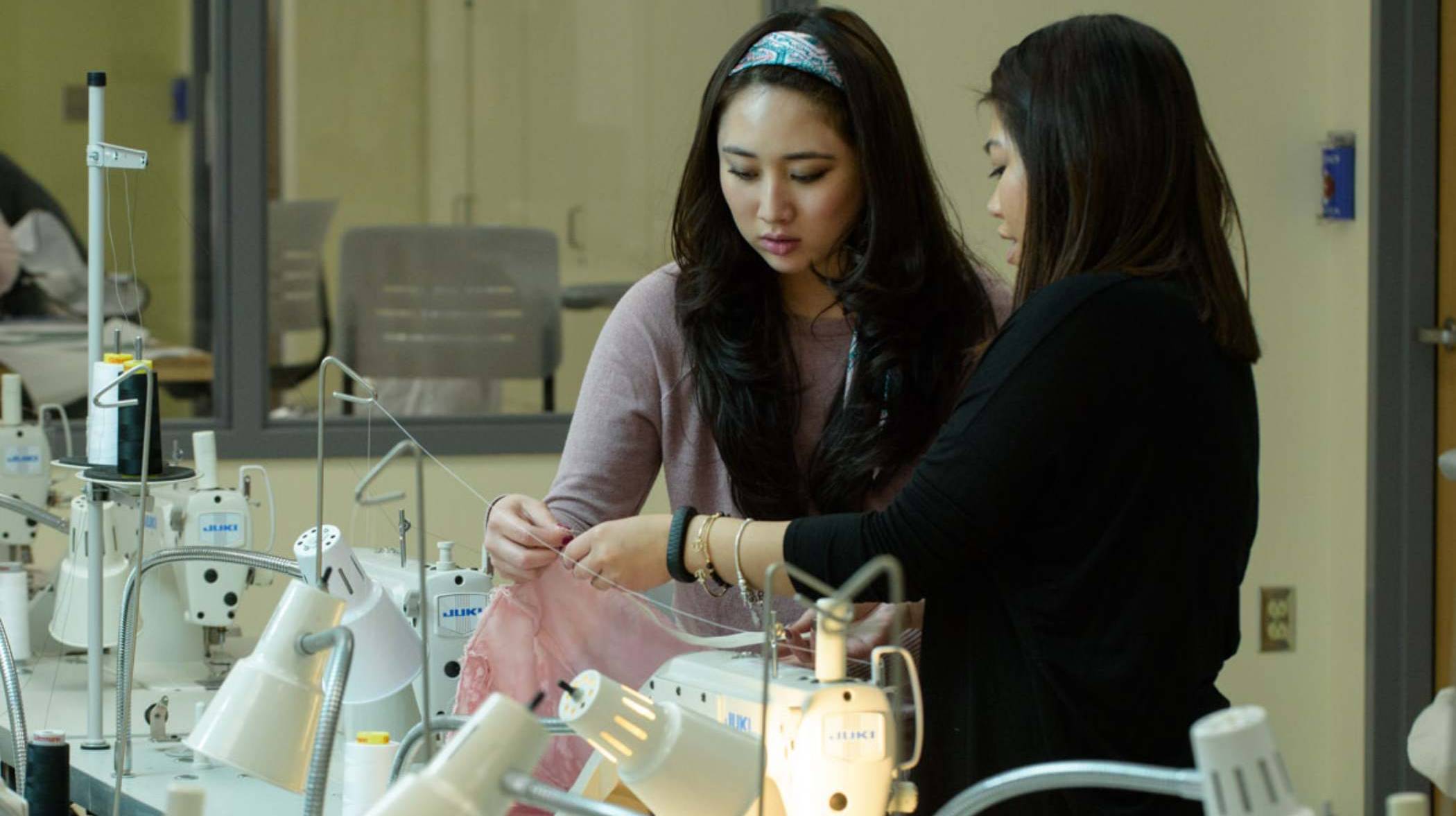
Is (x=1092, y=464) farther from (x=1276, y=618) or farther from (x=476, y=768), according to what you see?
(x=1276, y=618)

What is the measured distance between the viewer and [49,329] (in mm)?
3584

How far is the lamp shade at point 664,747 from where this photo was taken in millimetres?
944

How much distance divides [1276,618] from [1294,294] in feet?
2.32

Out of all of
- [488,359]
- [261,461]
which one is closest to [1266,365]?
[488,359]

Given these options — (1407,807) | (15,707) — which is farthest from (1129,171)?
(15,707)

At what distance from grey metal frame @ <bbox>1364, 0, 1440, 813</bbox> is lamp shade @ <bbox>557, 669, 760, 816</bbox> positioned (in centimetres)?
296

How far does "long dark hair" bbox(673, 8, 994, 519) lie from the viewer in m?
1.78

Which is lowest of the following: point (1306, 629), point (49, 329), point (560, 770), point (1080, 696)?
point (1306, 629)

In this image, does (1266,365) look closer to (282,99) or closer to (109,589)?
(282,99)

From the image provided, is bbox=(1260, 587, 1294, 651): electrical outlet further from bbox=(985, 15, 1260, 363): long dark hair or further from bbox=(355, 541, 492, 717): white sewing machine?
bbox=(985, 15, 1260, 363): long dark hair

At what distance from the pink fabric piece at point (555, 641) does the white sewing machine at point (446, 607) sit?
0.15m

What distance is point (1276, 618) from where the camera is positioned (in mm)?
3789

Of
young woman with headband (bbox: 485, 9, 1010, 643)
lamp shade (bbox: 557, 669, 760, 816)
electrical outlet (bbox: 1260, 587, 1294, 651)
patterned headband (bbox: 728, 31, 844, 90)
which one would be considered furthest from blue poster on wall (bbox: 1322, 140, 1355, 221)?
lamp shade (bbox: 557, 669, 760, 816)

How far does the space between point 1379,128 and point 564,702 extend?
10.2 feet
